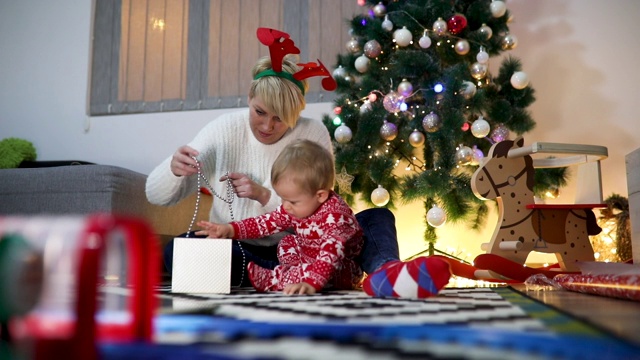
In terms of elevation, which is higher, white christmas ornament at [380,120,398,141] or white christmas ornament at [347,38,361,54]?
white christmas ornament at [347,38,361,54]

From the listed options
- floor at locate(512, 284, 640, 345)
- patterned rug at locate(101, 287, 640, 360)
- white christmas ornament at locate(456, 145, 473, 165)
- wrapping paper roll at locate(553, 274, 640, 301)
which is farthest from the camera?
white christmas ornament at locate(456, 145, 473, 165)

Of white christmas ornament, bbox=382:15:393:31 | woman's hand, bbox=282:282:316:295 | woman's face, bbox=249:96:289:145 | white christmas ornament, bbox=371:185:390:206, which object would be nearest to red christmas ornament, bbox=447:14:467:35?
white christmas ornament, bbox=382:15:393:31

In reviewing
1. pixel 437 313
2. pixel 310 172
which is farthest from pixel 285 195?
pixel 437 313

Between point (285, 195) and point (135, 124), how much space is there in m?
1.69

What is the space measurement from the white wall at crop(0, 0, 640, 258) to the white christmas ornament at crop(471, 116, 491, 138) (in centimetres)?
52

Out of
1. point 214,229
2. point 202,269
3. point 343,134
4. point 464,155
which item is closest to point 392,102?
point 343,134

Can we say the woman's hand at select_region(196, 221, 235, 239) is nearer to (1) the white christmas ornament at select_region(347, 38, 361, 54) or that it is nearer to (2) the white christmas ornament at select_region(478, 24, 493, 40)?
(1) the white christmas ornament at select_region(347, 38, 361, 54)

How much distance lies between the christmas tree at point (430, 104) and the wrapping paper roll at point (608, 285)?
0.77m

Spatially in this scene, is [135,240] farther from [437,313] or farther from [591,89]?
[591,89]

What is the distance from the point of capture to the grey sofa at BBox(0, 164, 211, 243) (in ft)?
6.03

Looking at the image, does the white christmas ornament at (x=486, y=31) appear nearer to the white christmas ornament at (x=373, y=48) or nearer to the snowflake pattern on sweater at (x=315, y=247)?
the white christmas ornament at (x=373, y=48)

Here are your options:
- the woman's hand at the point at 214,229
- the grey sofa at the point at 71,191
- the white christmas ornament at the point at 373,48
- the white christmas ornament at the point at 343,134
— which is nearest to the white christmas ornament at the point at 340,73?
the white christmas ornament at the point at 373,48

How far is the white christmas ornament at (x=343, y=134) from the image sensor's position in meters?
2.09

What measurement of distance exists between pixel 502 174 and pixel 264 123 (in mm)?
760
